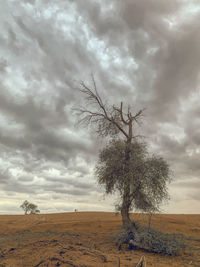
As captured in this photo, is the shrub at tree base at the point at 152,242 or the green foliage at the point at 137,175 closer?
the shrub at tree base at the point at 152,242

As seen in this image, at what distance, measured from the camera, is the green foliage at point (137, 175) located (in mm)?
12711

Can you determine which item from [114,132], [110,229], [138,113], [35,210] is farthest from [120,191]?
[35,210]

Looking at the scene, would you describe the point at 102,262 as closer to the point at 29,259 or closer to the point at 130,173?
the point at 29,259

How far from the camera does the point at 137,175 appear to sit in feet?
40.9

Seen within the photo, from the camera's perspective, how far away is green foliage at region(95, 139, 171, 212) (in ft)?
41.7

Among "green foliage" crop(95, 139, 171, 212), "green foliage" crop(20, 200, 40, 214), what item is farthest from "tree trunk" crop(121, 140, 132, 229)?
"green foliage" crop(20, 200, 40, 214)

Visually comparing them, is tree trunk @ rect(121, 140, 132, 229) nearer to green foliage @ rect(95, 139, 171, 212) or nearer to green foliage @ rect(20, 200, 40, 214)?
green foliage @ rect(95, 139, 171, 212)

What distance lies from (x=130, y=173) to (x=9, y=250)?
694 cm

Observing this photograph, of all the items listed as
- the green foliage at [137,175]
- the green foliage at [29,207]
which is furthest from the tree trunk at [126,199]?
the green foliage at [29,207]

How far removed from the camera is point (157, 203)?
43.4 feet

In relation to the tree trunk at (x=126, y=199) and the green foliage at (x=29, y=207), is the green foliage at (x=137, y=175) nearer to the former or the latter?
the tree trunk at (x=126, y=199)

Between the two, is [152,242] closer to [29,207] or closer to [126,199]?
[126,199]

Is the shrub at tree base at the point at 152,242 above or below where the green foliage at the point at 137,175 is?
below

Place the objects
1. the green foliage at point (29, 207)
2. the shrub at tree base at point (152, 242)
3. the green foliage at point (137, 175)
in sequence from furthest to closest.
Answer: the green foliage at point (29, 207)
the green foliage at point (137, 175)
the shrub at tree base at point (152, 242)
